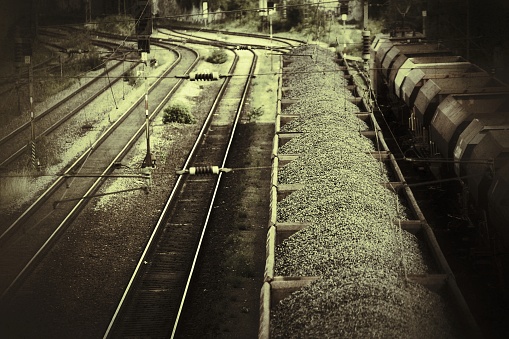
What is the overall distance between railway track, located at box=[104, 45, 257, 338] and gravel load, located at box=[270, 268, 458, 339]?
3567mm

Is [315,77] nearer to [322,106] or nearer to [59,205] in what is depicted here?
[322,106]

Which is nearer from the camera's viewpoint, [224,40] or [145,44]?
[145,44]

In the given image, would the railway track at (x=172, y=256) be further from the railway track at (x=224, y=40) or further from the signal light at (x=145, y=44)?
the railway track at (x=224, y=40)

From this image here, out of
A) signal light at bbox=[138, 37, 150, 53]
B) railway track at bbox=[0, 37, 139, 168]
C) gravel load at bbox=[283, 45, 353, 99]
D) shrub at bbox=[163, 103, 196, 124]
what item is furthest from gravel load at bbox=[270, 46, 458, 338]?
railway track at bbox=[0, 37, 139, 168]

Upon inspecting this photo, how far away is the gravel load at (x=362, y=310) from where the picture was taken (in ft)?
33.2

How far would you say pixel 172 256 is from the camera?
17281mm

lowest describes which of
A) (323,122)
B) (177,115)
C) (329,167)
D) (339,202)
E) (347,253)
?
(347,253)

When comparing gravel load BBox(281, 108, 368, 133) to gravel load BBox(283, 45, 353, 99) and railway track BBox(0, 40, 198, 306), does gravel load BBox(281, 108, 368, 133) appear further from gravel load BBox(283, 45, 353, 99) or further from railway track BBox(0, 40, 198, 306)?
railway track BBox(0, 40, 198, 306)

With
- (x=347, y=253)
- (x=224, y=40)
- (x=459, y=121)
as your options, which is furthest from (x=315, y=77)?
(x=224, y=40)

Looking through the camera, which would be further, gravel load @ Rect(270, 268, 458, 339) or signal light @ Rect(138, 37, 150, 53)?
signal light @ Rect(138, 37, 150, 53)

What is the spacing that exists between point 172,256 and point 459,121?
8367mm

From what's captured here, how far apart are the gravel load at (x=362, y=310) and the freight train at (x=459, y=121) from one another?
2843mm

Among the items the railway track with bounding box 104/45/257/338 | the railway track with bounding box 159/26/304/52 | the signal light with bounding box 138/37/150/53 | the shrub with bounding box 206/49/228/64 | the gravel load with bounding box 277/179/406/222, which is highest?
the railway track with bounding box 159/26/304/52

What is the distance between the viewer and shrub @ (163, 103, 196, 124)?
29812mm
